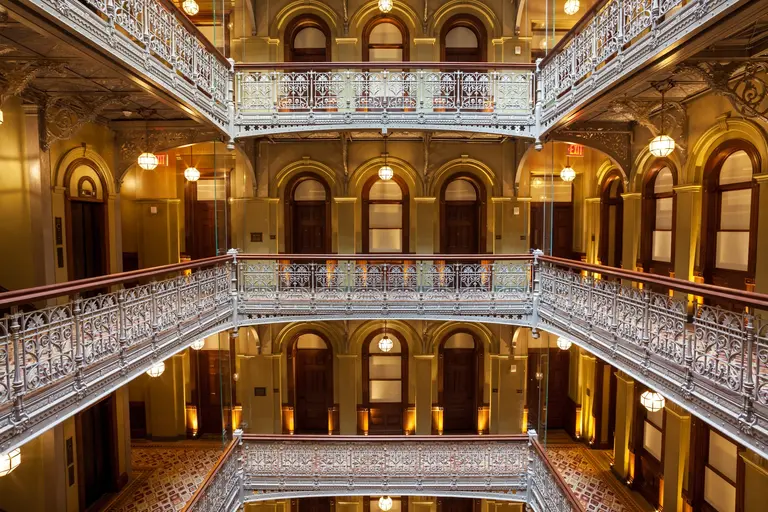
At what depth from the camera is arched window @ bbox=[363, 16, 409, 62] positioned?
466 inches

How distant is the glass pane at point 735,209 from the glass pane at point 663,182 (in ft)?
4.35

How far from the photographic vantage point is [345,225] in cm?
1206

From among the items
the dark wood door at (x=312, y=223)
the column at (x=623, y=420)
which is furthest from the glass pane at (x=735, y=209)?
the dark wood door at (x=312, y=223)

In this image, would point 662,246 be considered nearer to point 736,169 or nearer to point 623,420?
point 736,169

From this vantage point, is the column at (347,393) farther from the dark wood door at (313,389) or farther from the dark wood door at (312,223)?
the dark wood door at (312,223)

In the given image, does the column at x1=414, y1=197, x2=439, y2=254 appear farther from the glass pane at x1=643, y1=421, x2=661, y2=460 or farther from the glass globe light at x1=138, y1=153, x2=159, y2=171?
the glass pane at x1=643, y1=421, x2=661, y2=460

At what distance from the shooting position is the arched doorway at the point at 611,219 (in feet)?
40.0

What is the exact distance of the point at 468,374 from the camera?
1281 cm

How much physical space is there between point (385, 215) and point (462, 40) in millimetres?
4479

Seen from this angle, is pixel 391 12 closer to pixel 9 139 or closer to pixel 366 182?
pixel 366 182

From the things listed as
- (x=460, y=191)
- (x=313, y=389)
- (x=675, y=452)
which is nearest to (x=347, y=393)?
(x=313, y=389)

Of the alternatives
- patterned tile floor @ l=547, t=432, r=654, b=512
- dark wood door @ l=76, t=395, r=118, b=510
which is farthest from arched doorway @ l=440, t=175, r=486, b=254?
dark wood door @ l=76, t=395, r=118, b=510

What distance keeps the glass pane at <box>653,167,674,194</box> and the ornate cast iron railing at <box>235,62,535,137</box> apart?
282 centimetres

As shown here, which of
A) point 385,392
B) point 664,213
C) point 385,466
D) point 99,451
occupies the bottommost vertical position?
point 385,466
